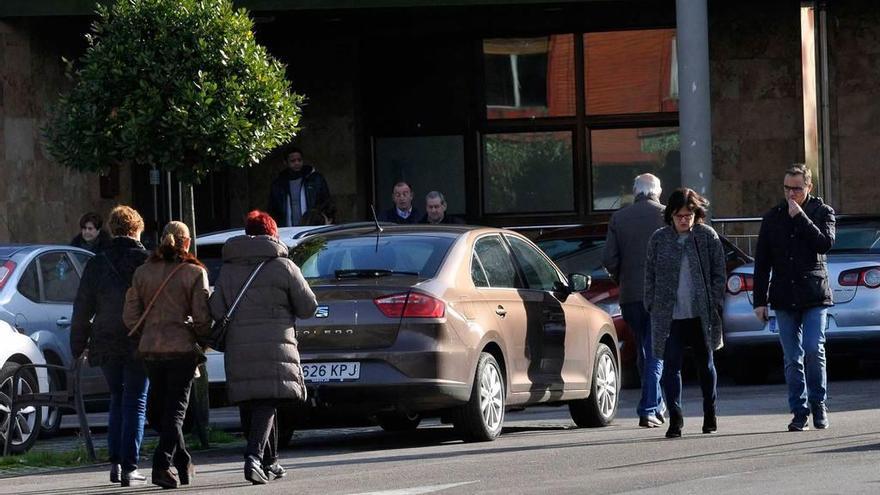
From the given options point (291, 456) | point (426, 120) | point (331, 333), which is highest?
A: point (426, 120)

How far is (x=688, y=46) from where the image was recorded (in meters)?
21.2

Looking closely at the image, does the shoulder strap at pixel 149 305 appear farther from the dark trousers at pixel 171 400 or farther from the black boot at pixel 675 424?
the black boot at pixel 675 424

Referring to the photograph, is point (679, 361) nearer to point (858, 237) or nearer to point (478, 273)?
point (478, 273)

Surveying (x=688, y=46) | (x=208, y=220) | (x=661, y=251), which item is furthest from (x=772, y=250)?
(x=208, y=220)

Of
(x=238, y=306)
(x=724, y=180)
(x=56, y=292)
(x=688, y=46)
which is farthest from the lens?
(x=724, y=180)

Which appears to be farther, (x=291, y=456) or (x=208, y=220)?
(x=208, y=220)

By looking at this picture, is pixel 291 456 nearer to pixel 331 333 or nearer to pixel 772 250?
pixel 331 333

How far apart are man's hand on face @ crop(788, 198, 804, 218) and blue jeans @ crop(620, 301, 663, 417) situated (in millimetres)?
1345

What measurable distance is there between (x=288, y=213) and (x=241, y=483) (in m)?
10.9

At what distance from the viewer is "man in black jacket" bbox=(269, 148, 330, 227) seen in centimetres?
2155

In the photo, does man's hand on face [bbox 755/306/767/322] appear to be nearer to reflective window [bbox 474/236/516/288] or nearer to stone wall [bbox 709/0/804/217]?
reflective window [bbox 474/236/516/288]

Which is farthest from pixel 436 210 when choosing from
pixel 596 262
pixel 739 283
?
pixel 739 283

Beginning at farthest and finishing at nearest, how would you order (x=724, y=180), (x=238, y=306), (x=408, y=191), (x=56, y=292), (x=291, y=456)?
(x=724, y=180), (x=408, y=191), (x=56, y=292), (x=291, y=456), (x=238, y=306)

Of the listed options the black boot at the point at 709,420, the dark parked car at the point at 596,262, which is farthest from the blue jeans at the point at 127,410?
the dark parked car at the point at 596,262
